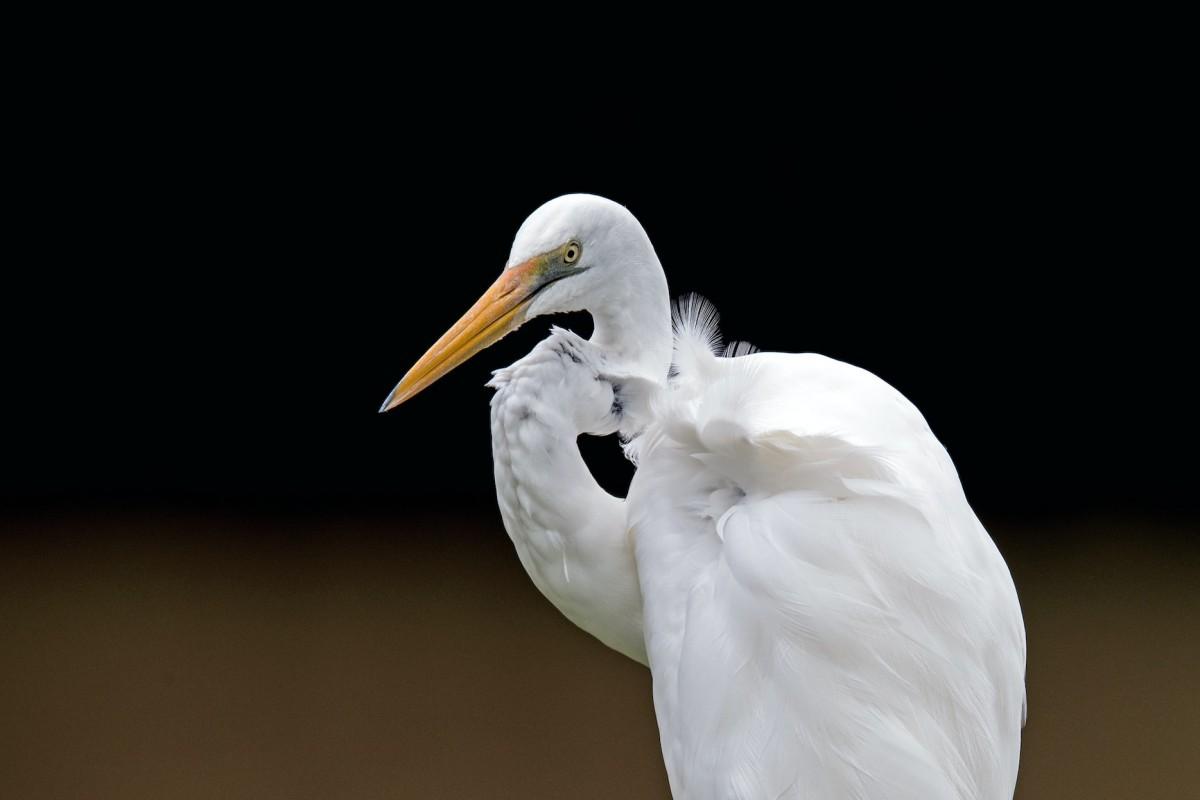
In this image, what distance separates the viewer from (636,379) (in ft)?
5.02

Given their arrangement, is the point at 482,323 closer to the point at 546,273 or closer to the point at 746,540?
the point at 546,273

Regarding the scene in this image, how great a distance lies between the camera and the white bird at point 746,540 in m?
1.33

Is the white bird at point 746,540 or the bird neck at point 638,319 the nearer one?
the white bird at point 746,540

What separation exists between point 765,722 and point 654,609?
0.62 feet

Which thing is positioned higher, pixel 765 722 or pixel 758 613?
pixel 758 613

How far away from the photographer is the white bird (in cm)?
133

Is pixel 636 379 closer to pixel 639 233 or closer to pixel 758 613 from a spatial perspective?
pixel 639 233

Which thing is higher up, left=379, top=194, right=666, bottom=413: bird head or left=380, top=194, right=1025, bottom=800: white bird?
left=379, top=194, right=666, bottom=413: bird head

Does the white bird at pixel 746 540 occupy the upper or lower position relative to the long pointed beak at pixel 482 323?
lower

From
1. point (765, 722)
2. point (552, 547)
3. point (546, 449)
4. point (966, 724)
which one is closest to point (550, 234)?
point (546, 449)

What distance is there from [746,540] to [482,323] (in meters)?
0.38

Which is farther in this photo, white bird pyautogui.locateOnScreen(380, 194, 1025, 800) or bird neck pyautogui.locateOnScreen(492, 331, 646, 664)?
bird neck pyautogui.locateOnScreen(492, 331, 646, 664)

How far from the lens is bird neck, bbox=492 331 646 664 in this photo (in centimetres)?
146

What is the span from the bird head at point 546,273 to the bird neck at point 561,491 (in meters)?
0.05
